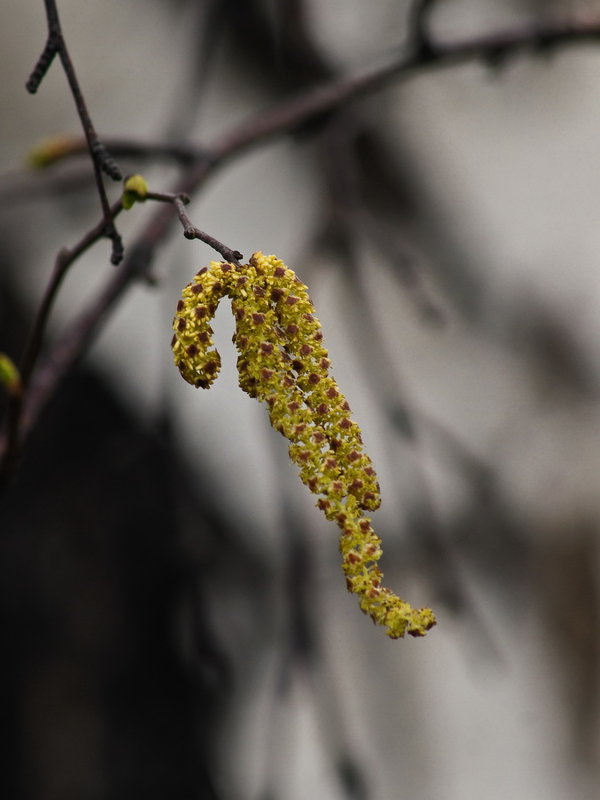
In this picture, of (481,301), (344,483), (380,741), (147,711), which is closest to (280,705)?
(147,711)

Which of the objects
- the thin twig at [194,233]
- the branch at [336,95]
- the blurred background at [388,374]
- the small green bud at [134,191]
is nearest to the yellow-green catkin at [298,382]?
the thin twig at [194,233]

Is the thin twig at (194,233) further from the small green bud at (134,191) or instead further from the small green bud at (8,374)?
the small green bud at (8,374)

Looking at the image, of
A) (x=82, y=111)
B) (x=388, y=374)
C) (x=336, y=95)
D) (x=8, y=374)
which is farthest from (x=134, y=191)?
(x=388, y=374)

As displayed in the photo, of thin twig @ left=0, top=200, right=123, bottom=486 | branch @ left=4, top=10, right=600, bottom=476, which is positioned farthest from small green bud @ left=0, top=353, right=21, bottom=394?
branch @ left=4, top=10, right=600, bottom=476

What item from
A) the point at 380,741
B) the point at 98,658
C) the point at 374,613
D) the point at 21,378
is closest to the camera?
the point at 374,613

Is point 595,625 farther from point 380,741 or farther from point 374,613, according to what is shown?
point 374,613

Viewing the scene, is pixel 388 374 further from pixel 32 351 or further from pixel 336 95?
pixel 32 351
